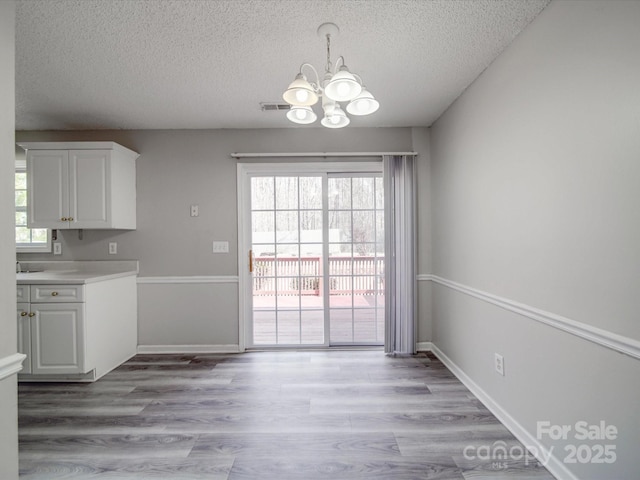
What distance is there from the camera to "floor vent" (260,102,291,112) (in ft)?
9.02

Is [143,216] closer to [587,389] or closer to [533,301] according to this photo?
[533,301]

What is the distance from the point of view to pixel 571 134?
57.1 inches

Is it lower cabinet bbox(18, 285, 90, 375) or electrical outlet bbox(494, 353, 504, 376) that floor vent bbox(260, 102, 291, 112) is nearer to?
lower cabinet bbox(18, 285, 90, 375)

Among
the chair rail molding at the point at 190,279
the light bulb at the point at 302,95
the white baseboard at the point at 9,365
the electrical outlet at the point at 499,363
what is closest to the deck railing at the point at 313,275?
the chair rail molding at the point at 190,279

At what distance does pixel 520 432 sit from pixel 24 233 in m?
4.84

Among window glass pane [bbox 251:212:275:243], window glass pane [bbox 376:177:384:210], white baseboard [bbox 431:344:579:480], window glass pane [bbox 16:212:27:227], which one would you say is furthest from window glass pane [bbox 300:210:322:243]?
window glass pane [bbox 16:212:27:227]

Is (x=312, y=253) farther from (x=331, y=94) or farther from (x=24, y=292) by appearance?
(x=24, y=292)

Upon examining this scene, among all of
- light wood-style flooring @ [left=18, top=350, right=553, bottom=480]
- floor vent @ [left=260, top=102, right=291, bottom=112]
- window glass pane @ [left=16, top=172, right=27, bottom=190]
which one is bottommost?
light wood-style flooring @ [left=18, top=350, right=553, bottom=480]

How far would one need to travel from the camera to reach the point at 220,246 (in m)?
3.36

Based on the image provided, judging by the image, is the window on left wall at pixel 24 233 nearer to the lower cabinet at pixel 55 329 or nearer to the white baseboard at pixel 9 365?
the lower cabinet at pixel 55 329

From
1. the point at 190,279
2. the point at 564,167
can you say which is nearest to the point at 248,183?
the point at 190,279

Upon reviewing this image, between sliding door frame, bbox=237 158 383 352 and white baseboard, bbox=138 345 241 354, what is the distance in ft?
0.44

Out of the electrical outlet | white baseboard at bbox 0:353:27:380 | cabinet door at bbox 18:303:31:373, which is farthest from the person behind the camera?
cabinet door at bbox 18:303:31:373

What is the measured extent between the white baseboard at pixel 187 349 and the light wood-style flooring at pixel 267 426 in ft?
1.23
